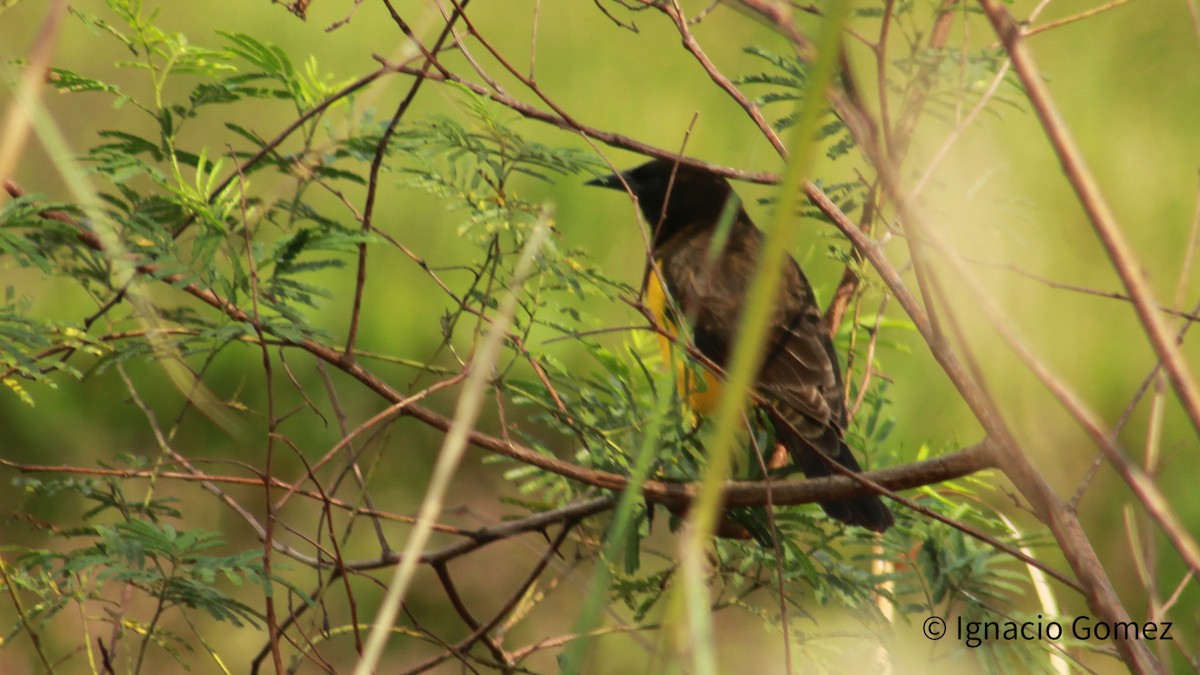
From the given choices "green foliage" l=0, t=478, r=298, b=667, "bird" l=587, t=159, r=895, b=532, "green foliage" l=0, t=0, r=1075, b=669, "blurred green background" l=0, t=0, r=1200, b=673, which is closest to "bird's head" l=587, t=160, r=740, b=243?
"bird" l=587, t=159, r=895, b=532

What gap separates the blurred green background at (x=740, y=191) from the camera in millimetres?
3115

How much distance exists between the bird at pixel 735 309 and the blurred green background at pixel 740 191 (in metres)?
0.22

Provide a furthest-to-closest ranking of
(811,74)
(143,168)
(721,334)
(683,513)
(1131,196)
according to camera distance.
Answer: (1131,196) → (721,334) → (683,513) → (143,168) → (811,74)

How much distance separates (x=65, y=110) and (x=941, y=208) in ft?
9.10

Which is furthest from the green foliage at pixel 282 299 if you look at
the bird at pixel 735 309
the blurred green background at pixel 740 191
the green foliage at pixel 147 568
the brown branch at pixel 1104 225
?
the blurred green background at pixel 740 191

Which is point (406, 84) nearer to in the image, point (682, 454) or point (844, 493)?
point (682, 454)

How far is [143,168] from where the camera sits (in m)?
1.29

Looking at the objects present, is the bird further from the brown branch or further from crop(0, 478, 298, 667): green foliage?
the brown branch

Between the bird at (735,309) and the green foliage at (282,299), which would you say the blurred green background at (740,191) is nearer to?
the bird at (735,309)

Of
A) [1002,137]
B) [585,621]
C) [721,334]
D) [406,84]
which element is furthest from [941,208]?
[406,84]

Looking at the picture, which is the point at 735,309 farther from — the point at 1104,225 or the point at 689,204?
the point at 1104,225

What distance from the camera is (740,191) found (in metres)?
3.73

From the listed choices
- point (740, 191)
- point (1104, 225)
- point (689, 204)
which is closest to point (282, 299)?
point (1104, 225)

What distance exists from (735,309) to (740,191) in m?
0.93
